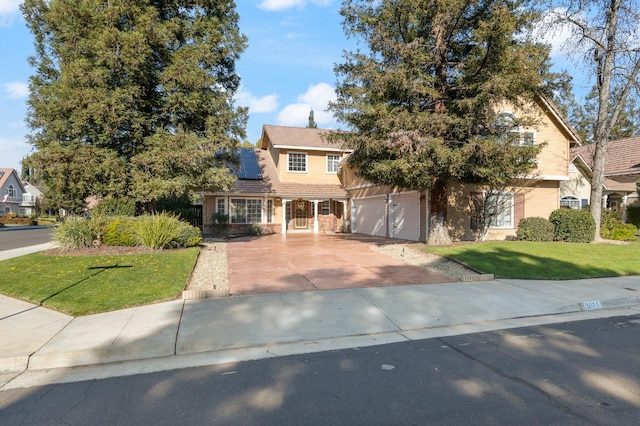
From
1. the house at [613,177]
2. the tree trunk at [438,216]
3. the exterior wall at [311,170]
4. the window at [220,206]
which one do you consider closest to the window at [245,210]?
the window at [220,206]

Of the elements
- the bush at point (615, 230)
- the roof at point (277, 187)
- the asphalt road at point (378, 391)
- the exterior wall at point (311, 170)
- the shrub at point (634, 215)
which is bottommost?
the asphalt road at point (378, 391)

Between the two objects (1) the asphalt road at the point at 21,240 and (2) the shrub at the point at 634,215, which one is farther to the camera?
(2) the shrub at the point at 634,215

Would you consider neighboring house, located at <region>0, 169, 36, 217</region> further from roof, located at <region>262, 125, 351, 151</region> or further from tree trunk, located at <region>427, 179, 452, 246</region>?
tree trunk, located at <region>427, 179, 452, 246</region>

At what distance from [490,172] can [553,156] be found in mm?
9377

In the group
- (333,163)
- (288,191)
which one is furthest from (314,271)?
(333,163)

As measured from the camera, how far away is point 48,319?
21.6 ft

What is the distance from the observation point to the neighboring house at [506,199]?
1825 centimetres

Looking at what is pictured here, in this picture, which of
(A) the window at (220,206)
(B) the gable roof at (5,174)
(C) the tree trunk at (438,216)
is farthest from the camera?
(B) the gable roof at (5,174)

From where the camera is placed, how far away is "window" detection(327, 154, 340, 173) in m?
26.4

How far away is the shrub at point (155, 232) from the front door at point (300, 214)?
13.6 metres

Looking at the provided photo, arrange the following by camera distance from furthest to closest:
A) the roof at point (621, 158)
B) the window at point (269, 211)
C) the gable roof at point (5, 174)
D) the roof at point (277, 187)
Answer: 1. the gable roof at point (5, 174)
2. the roof at point (621, 158)
3. the window at point (269, 211)
4. the roof at point (277, 187)

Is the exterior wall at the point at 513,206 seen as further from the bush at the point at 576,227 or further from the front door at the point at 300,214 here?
the front door at the point at 300,214

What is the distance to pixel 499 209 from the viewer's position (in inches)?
733

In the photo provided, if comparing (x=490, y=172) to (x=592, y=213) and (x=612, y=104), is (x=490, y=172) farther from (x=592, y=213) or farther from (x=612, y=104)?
(x=612, y=104)
